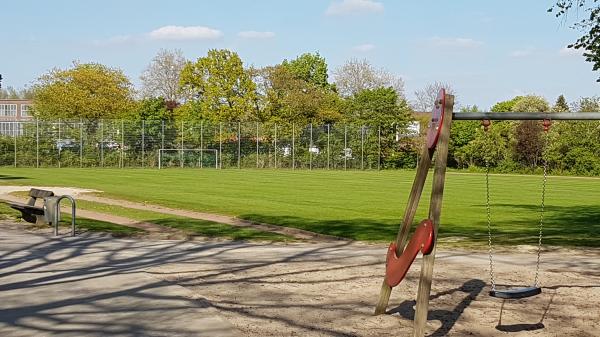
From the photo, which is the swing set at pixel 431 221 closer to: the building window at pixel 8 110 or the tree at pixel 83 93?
the tree at pixel 83 93

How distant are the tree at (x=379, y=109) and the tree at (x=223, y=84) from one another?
1102cm

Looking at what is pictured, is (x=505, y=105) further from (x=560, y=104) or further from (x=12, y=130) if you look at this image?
(x=12, y=130)

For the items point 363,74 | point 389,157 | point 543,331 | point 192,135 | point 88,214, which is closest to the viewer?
point 543,331

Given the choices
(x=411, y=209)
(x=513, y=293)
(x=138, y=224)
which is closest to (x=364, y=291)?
(x=411, y=209)

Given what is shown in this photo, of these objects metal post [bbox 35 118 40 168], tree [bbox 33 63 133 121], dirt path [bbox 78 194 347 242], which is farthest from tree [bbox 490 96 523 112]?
dirt path [bbox 78 194 347 242]

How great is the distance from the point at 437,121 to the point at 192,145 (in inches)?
2207

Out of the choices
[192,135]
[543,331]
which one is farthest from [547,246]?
[192,135]

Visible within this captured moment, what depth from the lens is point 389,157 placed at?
67438 mm

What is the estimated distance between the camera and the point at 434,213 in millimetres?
6918

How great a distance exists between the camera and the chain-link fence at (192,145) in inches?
2301

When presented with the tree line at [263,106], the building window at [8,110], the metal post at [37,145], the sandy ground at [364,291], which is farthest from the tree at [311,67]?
the sandy ground at [364,291]

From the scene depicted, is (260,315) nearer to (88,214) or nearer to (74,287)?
(74,287)

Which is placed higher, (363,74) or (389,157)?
(363,74)

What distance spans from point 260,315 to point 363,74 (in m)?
86.1
